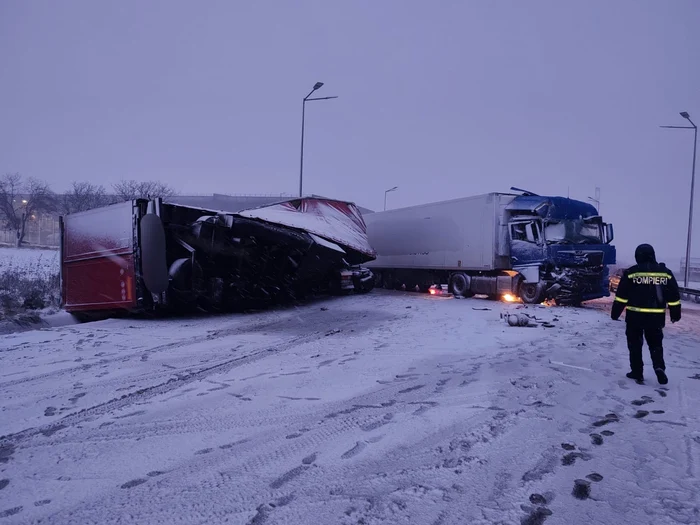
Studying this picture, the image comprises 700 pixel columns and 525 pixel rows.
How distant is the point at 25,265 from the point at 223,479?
72.9ft

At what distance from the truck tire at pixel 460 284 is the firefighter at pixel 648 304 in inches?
429

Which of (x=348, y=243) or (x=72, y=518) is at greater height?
(x=348, y=243)

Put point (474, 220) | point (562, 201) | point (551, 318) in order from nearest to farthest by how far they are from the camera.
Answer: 1. point (551, 318)
2. point (562, 201)
3. point (474, 220)

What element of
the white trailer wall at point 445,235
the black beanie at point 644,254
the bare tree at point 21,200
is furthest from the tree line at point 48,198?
the black beanie at point 644,254

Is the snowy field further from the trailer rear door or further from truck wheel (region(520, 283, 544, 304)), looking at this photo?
truck wheel (region(520, 283, 544, 304))

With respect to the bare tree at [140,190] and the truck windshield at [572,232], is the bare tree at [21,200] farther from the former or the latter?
the truck windshield at [572,232]

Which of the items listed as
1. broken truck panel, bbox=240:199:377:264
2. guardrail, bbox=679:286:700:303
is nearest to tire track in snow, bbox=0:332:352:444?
broken truck panel, bbox=240:199:377:264

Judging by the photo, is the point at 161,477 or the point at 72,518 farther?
the point at 161,477

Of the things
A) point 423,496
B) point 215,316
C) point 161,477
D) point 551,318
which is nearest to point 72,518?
point 161,477

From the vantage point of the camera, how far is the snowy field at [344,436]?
2623 mm

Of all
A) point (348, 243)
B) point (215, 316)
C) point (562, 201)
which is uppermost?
point (562, 201)

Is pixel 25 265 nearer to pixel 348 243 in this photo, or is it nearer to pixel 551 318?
pixel 348 243

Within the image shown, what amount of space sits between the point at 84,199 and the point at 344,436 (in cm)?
3922

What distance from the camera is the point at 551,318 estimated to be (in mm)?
10891
